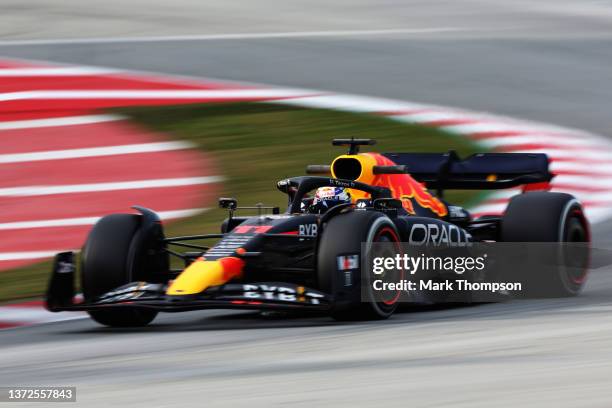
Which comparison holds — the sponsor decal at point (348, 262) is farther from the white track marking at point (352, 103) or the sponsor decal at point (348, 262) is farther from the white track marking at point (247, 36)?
the white track marking at point (247, 36)

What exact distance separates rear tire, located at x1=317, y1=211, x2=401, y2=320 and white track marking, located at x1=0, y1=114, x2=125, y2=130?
28.2ft

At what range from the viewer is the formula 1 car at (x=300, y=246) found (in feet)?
26.6

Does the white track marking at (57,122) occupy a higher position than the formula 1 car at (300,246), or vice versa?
the white track marking at (57,122)

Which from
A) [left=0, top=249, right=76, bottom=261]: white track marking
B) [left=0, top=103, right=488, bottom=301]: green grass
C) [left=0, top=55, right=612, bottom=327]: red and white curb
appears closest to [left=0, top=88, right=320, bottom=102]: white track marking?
[left=0, top=55, right=612, bottom=327]: red and white curb

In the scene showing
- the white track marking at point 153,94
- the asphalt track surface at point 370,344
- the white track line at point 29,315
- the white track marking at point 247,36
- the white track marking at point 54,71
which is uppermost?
the white track marking at point 247,36

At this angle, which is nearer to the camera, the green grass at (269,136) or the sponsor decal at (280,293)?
the sponsor decal at (280,293)

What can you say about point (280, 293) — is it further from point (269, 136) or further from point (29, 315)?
point (269, 136)

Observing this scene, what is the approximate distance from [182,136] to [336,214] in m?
8.06

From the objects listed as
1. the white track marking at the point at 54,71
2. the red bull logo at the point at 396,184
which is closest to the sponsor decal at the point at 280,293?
the red bull logo at the point at 396,184

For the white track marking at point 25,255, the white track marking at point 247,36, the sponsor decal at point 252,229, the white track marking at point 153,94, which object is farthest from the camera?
the white track marking at point 247,36

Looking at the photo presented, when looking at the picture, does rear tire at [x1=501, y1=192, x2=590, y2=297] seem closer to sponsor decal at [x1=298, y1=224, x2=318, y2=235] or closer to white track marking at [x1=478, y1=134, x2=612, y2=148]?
sponsor decal at [x1=298, y1=224, x2=318, y2=235]

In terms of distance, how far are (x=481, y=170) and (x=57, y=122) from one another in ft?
23.3

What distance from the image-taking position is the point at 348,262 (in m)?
8.11

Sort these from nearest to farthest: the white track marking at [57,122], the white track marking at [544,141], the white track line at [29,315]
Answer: the white track line at [29,315] < the white track marking at [544,141] < the white track marking at [57,122]
